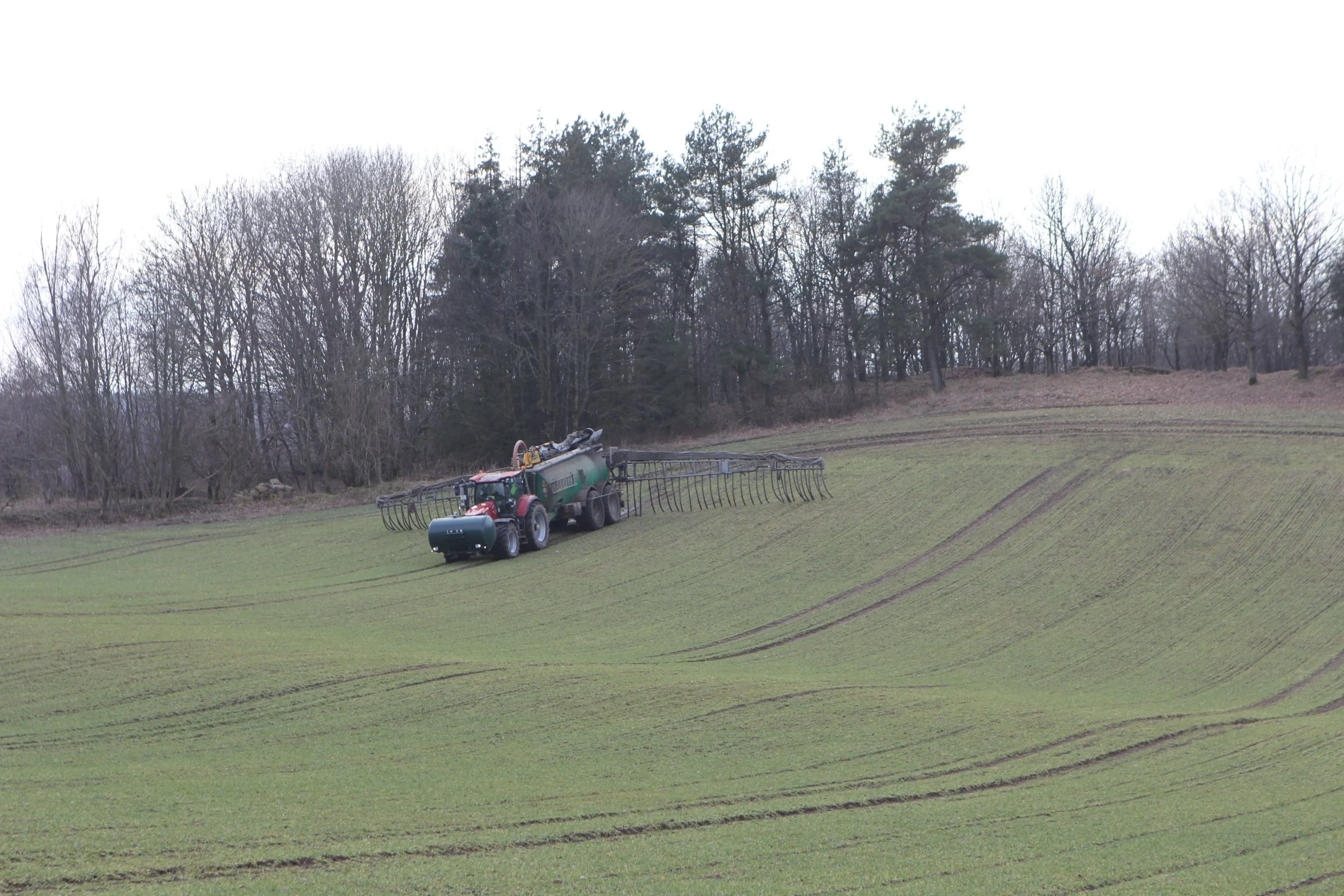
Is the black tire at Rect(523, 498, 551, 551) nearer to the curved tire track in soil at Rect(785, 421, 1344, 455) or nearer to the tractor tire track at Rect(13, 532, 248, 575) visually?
the tractor tire track at Rect(13, 532, 248, 575)

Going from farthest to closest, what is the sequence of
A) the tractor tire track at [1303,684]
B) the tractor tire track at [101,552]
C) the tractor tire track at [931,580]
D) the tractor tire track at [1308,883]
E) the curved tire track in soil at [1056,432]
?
the curved tire track in soil at [1056,432]
the tractor tire track at [101,552]
the tractor tire track at [931,580]
the tractor tire track at [1303,684]
the tractor tire track at [1308,883]

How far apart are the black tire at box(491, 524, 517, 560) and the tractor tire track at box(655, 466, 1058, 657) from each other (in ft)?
27.6

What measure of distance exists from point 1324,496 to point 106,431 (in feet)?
136

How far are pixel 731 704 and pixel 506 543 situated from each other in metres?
13.5

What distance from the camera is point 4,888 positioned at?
6398 mm

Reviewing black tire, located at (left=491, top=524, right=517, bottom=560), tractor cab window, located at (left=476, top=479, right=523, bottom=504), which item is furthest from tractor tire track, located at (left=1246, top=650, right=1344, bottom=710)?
tractor cab window, located at (left=476, top=479, right=523, bottom=504)

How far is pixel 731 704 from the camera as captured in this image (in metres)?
12.8

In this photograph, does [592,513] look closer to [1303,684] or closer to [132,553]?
[132,553]

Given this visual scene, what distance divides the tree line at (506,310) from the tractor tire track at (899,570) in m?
20.2

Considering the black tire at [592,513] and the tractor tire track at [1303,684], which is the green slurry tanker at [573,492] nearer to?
the black tire at [592,513]

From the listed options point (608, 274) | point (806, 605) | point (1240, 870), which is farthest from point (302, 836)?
point (608, 274)

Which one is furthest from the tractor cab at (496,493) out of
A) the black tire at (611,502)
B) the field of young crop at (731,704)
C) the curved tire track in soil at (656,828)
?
the curved tire track in soil at (656,828)

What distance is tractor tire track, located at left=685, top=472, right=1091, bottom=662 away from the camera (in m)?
17.4

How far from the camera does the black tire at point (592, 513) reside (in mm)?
28953
